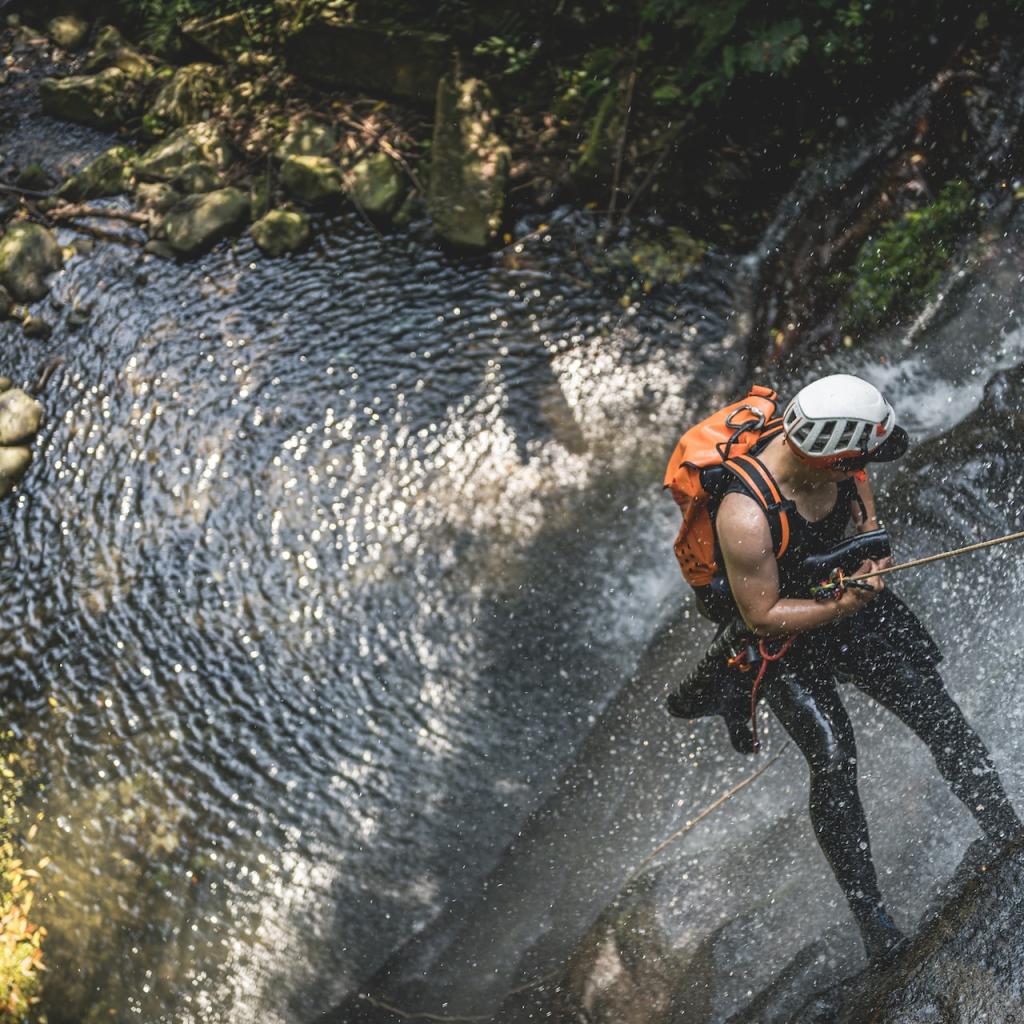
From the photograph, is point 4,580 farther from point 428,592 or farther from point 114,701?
point 428,592

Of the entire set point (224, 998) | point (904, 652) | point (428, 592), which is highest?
point (904, 652)

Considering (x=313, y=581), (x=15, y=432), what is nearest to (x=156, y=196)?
→ (x=15, y=432)

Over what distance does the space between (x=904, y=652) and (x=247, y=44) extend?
27.7ft

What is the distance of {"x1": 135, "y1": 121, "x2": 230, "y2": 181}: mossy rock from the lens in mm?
8180

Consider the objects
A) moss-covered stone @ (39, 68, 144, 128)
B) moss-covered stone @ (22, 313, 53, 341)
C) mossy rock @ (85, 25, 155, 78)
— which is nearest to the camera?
moss-covered stone @ (22, 313, 53, 341)

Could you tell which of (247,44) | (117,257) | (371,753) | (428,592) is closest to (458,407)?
(428,592)

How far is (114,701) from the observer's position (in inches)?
230

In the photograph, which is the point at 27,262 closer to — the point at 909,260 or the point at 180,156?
the point at 180,156

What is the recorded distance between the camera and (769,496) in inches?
132

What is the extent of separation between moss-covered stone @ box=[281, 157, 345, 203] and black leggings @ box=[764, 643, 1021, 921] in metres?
5.85

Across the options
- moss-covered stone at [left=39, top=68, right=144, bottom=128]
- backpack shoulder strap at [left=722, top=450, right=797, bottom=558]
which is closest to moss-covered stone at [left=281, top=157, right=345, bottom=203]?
moss-covered stone at [left=39, top=68, right=144, bottom=128]

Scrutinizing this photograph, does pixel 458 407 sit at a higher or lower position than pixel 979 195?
lower

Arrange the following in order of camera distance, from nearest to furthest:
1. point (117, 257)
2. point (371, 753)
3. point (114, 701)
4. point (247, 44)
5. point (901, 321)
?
point (371, 753) < point (114, 701) < point (901, 321) < point (117, 257) < point (247, 44)

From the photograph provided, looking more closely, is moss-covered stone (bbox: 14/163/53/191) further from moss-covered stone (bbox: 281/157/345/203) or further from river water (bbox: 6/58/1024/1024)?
moss-covered stone (bbox: 281/157/345/203)
